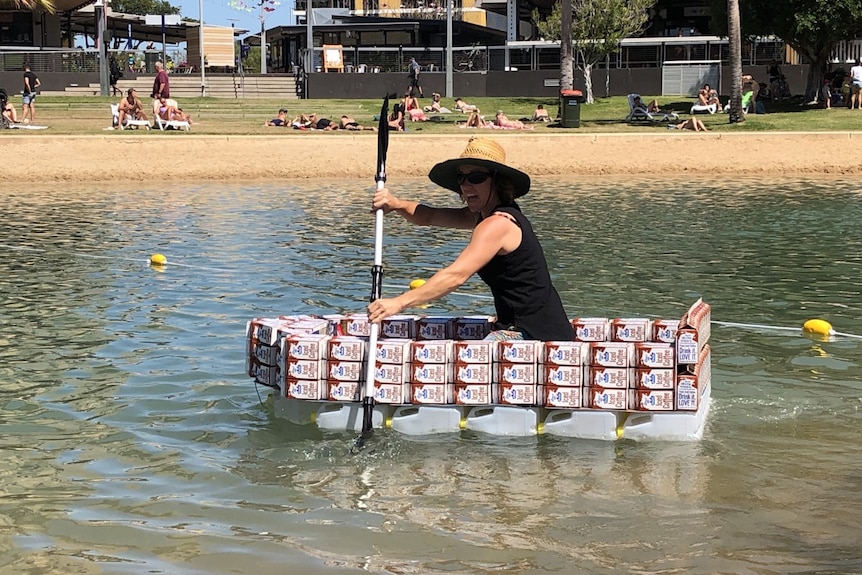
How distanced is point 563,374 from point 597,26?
40581 mm

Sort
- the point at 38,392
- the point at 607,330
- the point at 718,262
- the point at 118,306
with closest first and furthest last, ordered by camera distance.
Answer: the point at 607,330 → the point at 38,392 → the point at 118,306 → the point at 718,262

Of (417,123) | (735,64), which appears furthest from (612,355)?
(417,123)

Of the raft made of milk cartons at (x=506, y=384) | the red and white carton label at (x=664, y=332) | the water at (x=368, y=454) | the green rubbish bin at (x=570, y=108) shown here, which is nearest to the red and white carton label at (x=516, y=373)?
the raft made of milk cartons at (x=506, y=384)

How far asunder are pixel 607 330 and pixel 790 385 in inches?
76.6

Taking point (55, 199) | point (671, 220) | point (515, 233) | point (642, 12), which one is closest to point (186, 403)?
point (515, 233)

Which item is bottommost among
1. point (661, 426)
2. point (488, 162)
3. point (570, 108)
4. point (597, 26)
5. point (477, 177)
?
point (661, 426)

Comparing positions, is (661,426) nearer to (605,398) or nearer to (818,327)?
(605,398)

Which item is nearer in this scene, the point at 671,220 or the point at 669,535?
the point at 669,535

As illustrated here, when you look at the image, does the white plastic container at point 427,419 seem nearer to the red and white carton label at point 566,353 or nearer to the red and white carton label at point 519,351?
the red and white carton label at point 519,351

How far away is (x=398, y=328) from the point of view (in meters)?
8.84

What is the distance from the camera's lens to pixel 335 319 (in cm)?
881

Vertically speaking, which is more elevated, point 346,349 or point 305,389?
point 346,349

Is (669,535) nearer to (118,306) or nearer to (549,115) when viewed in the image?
(118,306)

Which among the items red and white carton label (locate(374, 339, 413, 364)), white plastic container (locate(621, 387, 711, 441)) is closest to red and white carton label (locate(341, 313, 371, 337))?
red and white carton label (locate(374, 339, 413, 364))
